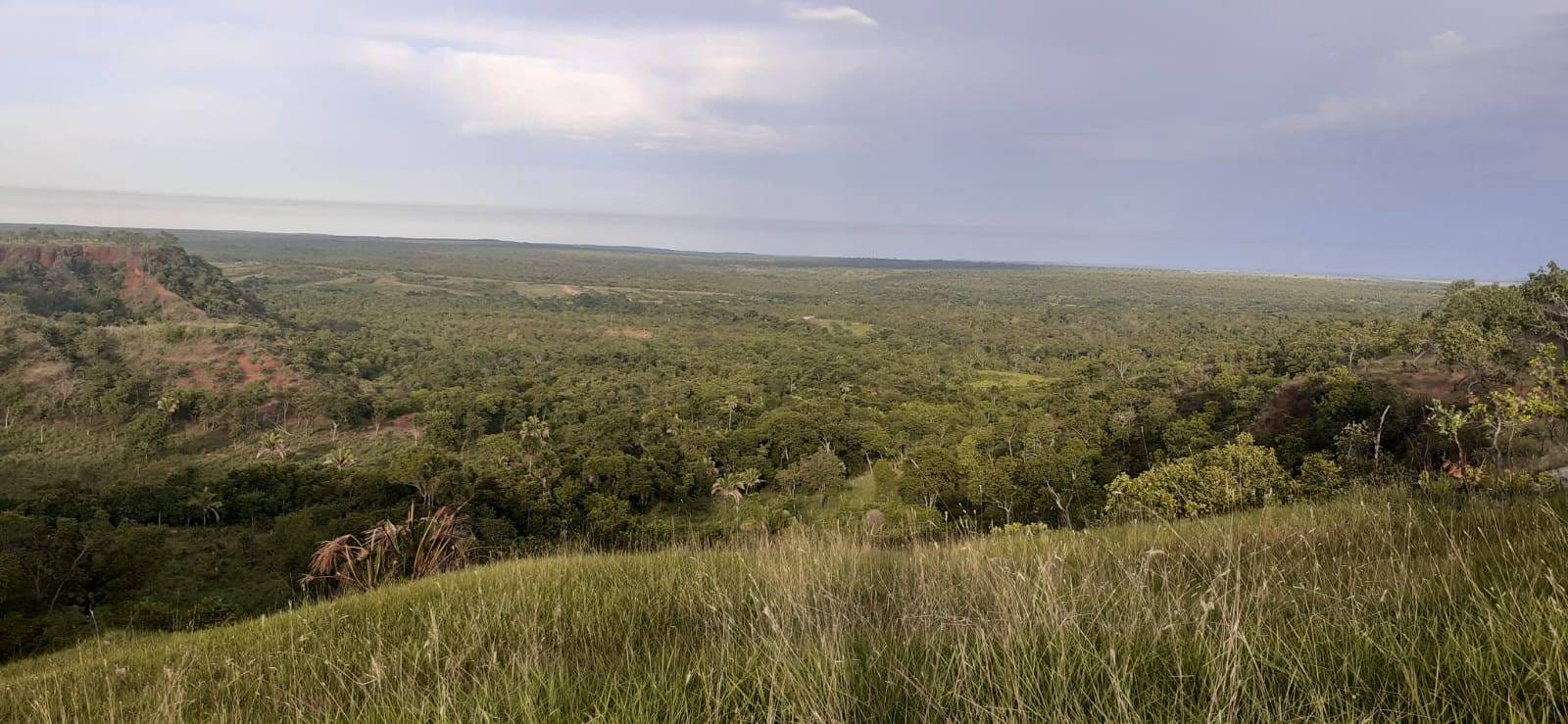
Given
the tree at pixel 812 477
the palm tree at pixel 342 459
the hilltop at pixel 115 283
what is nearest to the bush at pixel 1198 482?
the tree at pixel 812 477

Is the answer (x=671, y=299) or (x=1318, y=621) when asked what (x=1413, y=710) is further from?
(x=671, y=299)

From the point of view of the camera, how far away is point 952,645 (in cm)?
237

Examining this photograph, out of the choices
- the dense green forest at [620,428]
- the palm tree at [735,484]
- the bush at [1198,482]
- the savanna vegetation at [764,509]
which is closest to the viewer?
the savanna vegetation at [764,509]

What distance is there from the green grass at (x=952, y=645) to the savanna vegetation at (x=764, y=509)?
2 cm

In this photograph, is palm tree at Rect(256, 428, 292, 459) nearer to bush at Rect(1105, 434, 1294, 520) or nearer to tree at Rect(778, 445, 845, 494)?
tree at Rect(778, 445, 845, 494)

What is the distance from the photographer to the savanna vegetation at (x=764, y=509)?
2.19m

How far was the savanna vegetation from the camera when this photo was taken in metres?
2.19

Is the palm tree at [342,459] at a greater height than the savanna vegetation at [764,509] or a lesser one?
lesser

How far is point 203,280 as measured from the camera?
435ft

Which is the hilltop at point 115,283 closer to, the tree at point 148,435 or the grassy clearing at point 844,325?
the tree at point 148,435

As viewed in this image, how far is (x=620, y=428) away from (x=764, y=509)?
23.2 metres

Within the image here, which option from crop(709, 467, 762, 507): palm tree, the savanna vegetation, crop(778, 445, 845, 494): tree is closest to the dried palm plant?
the savanna vegetation

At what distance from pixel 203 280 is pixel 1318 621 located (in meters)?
173

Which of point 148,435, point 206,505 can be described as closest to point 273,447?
point 148,435
